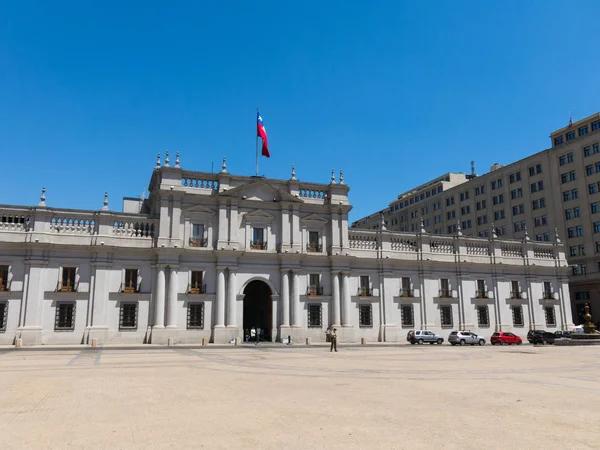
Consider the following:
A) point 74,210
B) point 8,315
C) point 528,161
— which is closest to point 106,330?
point 8,315

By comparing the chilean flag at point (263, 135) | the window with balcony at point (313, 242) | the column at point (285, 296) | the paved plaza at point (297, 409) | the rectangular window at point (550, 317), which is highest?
the chilean flag at point (263, 135)

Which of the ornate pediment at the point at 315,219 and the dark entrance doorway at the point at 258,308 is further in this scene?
the ornate pediment at the point at 315,219

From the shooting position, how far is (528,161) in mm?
83438

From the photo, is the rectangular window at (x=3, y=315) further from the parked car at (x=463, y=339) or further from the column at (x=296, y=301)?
the parked car at (x=463, y=339)

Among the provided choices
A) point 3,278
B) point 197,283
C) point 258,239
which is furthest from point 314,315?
point 3,278

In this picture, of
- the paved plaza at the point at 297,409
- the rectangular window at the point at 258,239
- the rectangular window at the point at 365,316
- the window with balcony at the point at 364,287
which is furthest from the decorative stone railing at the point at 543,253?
the paved plaza at the point at 297,409

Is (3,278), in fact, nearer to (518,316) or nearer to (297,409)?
(297,409)

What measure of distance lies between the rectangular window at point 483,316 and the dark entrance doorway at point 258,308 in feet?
79.8

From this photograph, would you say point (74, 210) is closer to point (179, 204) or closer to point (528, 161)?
point (179, 204)

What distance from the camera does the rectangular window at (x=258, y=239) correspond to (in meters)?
48.9

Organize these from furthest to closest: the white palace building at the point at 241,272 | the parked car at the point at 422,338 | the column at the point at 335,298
A: the column at the point at 335,298 < the parked car at the point at 422,338 < the white palace building at the point at 241,272

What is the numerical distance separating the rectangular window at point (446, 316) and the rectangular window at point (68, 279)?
3763 centimetres

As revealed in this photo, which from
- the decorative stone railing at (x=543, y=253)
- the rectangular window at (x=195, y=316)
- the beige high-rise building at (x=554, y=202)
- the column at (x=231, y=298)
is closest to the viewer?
the rectangular window at (x=195, y=316)

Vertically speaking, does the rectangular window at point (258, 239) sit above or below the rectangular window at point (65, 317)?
above
